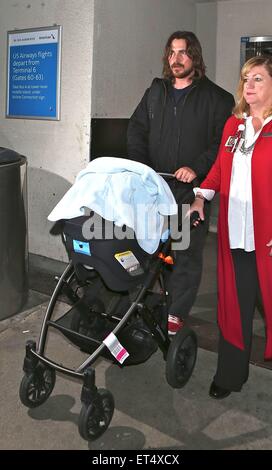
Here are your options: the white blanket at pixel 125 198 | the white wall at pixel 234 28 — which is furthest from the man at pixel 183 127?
the white wall at pixel 234 28

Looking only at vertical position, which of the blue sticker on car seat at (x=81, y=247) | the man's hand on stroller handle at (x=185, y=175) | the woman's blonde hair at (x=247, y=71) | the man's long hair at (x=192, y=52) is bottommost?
the blue sticker on car seat at (x=81, y=247)

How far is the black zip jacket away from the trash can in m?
0.96

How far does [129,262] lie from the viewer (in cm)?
221

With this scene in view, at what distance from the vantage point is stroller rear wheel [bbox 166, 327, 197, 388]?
242 cm

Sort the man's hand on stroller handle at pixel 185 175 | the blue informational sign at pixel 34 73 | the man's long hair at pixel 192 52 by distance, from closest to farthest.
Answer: the man's hand on stroller handle at pixel 185 175, the man's long hair at pixel 192 52, the blue informational sign at pixel 34 73

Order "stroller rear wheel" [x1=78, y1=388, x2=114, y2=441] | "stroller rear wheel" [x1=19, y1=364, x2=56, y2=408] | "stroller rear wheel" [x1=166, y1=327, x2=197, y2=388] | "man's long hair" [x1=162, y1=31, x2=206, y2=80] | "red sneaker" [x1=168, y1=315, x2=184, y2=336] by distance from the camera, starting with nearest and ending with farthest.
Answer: "stroller rear wheel" [x1=78, y1=388, x2=114, y2=441], "stroller rear wheel" [x1=19, y1=364, x2=56, y2=408], "stroller rear wheel" [x1=166, y1=327, x2=197, y2=388], "man's long hair" [x1=162, y1=31, x2=206, y2=80], "red sneaker" [x1=168, y1=315, x2=184, y2=336]

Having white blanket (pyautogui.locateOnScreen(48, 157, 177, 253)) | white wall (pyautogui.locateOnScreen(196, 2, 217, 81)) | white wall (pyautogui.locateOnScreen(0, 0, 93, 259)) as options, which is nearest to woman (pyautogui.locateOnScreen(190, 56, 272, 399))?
white blanket (pyautogui.locateOnScreen(48, 157, 177, 253))

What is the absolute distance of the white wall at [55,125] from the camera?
3.95 m

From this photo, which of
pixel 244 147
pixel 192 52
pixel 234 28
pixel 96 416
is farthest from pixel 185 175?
pixel 234 28

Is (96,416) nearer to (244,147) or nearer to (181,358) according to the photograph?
(181,358)

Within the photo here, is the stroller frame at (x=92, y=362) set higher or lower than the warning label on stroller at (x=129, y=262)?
lower

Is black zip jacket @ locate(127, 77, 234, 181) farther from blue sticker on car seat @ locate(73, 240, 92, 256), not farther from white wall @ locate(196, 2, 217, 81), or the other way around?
white wall @ locate(196, 2, 217, 81)

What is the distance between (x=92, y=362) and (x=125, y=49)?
2955 millimetres

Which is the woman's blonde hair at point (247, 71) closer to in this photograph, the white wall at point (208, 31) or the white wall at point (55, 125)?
the white wall at point (55, 125)
